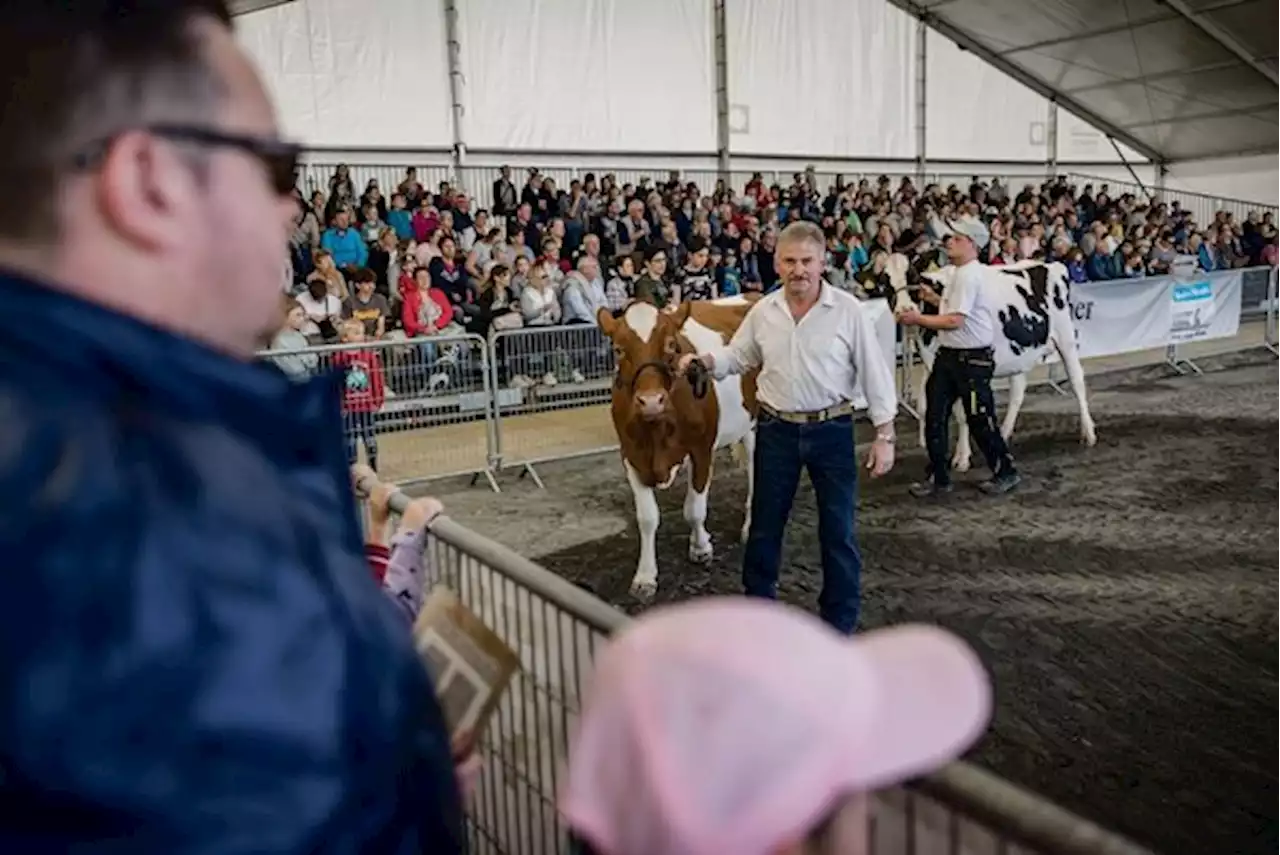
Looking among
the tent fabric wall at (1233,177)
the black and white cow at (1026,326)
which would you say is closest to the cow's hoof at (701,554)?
the black and white cow at (1026,326)

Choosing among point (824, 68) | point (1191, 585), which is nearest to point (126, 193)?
point (1191, 585)

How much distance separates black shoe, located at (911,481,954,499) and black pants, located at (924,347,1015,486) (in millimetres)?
37

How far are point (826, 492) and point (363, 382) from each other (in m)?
4.04

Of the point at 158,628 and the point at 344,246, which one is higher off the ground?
the point at 344,246

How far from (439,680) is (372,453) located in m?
6.63

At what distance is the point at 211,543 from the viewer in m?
0.82

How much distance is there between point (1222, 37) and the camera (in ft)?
67.1

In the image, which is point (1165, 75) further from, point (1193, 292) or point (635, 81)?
point (635, 81)

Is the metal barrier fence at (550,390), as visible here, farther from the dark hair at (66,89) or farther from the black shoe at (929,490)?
the dark hair at (66,89)

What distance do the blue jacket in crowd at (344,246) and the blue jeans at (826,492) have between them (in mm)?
9059

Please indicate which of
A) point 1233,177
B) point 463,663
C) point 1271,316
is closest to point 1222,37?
point 1233,177

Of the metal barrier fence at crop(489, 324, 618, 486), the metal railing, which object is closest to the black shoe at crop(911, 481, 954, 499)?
the metal barrier fence at crop(489, 324, 618, 486)

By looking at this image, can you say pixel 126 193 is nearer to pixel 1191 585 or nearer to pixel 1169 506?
pixel 1191 585

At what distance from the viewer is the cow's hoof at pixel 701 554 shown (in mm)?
6457
